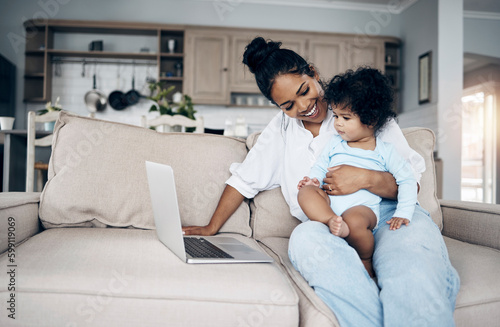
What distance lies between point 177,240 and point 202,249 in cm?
13

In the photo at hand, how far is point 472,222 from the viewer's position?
1.48 meters

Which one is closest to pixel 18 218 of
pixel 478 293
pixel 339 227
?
pixel 339 227

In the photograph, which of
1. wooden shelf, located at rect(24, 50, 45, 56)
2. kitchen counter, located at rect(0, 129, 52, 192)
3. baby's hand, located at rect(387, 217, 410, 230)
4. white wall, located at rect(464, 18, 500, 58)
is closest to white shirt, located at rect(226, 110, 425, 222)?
baby's hand, located at rect(387, 217, 410, 230)

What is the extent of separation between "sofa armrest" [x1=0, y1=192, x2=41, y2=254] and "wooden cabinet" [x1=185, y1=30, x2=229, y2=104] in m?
3.88

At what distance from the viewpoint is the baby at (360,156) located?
122 centimetres

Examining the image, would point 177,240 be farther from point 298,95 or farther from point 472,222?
point 472,222

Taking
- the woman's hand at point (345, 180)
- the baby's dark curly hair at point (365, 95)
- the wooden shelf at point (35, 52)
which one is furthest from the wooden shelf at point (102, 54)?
the woman's hand at point (345, 180)

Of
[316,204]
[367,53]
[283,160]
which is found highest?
[367,53]

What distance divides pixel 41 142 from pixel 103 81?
2500 millimetres

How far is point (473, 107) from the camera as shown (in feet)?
22.7

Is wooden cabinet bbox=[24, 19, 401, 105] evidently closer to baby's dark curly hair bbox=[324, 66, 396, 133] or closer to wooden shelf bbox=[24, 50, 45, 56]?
wooden shelf bbox=[24, 50, 45, 56]

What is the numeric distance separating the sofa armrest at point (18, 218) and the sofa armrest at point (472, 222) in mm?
1503

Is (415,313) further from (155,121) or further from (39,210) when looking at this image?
(155,121)

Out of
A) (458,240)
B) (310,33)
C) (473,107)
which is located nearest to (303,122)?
(458,240)
